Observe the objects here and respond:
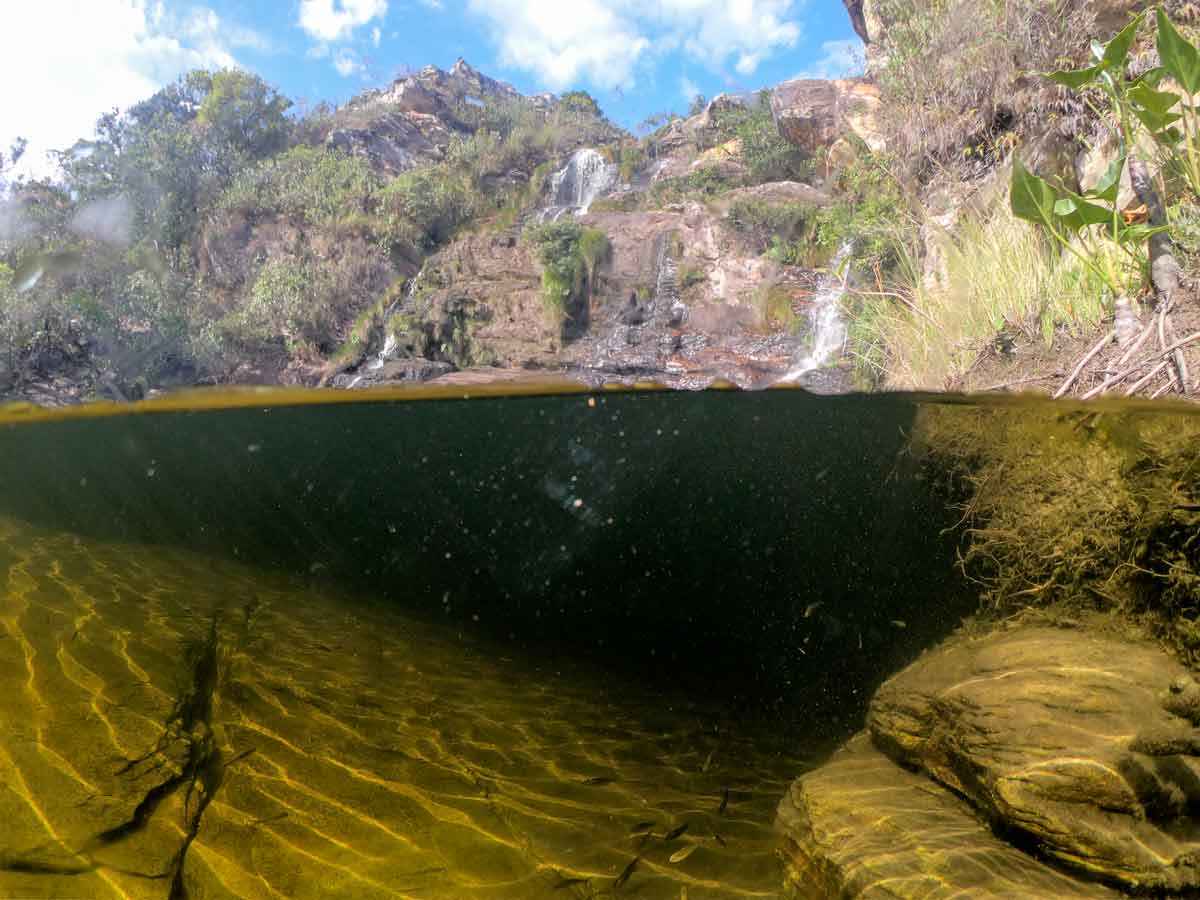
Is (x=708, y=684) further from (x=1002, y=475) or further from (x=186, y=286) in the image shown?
(x=186, y=286)

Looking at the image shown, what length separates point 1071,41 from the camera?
7.71m

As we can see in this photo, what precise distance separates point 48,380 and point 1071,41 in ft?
47.7

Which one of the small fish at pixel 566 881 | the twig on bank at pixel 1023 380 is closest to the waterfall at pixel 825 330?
the twig on bank at pixel 1023 380

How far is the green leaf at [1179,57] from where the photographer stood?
156 inches

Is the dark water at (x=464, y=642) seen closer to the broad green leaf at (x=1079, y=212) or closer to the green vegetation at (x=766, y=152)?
the broad green leaf at (x=1079, y=212)

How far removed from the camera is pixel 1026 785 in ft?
7.21

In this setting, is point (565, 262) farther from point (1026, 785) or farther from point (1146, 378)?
point (1026, 785)

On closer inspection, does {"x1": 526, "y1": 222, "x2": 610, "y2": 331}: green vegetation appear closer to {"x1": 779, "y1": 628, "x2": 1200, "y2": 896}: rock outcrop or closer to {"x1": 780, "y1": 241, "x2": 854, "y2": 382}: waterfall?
{"x1": 780, "y1": 241, "x2": 854, "y2": 382}: waterfall

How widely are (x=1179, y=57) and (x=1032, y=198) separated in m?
1.09

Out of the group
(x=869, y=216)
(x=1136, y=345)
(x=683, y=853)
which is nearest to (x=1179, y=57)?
(x=1136, y=345)

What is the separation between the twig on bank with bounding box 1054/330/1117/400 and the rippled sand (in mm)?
3526

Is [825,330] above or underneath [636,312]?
underneath

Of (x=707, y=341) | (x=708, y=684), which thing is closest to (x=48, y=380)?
(x=707, y=341)

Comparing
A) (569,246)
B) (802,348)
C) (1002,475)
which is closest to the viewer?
(1002,475)
